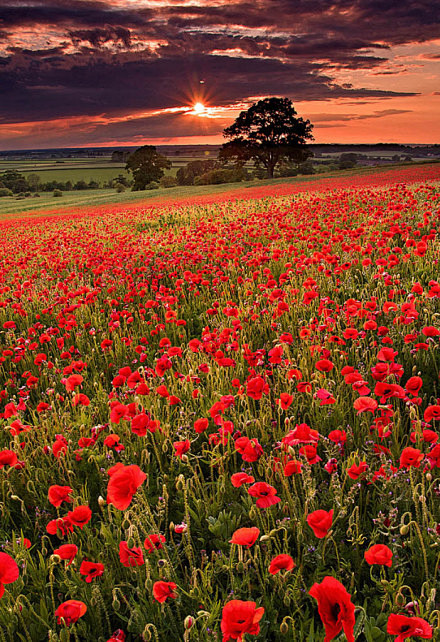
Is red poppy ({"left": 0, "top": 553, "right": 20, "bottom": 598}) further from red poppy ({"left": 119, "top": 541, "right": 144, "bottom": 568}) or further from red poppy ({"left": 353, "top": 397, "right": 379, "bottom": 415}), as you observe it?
red poppy ({"left": 353, "top": 397, "right": 379, "bottom": 415})

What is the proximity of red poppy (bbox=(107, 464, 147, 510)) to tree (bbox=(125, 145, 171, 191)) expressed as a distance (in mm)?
82339

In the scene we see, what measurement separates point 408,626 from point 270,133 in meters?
62.7

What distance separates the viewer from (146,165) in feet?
263

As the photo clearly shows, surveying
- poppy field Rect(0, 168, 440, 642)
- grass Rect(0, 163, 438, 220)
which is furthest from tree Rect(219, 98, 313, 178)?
poppy field Rect(0, 168, 440, 642)

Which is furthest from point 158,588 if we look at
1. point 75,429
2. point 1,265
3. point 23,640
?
point 1,265

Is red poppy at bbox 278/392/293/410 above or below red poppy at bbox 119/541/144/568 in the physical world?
above

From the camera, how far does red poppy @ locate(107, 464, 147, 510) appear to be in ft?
5.40

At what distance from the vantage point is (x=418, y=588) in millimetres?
1973

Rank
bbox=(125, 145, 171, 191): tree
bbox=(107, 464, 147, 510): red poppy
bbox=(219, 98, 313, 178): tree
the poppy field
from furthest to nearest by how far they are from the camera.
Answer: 1. bbox=(125, 145, 171, 191): tree
2. bbox=(219, 98, 313, 178): tree
3. the poppy field
4. bbox=(107, 464, 147, 510): red poppy

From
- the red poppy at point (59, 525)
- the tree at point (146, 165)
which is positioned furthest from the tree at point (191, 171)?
the red poppy at point (59, 525)

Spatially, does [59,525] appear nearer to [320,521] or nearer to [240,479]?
[240,479]

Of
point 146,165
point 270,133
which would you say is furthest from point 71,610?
point 146,165

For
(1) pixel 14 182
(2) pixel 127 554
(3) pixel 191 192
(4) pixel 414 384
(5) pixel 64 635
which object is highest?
(1) pixel 14 182

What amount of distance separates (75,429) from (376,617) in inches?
98.2
